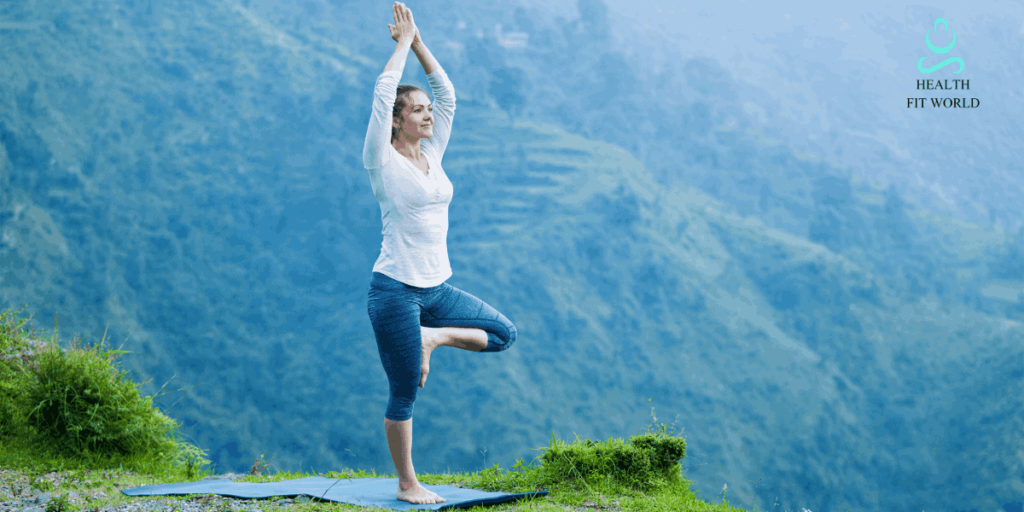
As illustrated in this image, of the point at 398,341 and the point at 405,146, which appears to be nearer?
the point at 398,341

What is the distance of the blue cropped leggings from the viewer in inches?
144

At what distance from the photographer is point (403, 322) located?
367cm

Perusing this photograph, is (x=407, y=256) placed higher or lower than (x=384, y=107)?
lower

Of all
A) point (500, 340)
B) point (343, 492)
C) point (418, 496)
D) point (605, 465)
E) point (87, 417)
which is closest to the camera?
point (418, 496)

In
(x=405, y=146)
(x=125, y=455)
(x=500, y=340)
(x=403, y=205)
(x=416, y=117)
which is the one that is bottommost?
(x=125, y=455)

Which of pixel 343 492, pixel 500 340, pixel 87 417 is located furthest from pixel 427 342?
pixel 87 417

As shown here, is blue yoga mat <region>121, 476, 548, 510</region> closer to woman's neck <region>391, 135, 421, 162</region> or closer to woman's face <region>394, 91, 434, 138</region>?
woman's neck <region>391, 135, 421, 162</region>

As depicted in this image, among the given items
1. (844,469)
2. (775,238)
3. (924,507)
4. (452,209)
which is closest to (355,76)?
(452,209)

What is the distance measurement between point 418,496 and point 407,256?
4.19ft

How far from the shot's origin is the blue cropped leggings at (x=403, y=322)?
367 cm

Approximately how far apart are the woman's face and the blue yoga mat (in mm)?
1887

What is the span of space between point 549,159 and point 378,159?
29.2 meters

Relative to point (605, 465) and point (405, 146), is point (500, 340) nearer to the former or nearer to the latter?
point (405, 146)

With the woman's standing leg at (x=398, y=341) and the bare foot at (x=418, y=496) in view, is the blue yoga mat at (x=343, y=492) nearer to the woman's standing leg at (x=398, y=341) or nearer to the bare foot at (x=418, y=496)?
the bare foot at (x=418, y=496)
